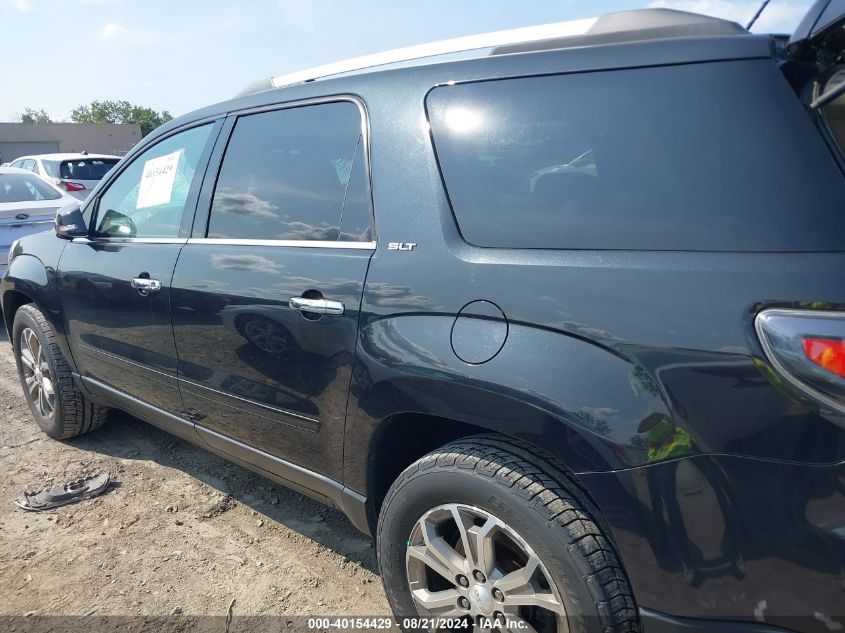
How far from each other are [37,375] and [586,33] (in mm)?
3722

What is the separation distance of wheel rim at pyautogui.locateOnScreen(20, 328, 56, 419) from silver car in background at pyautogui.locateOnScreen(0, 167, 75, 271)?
3035 mm

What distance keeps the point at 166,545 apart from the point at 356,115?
6.51ft

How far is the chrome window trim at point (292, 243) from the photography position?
217cm

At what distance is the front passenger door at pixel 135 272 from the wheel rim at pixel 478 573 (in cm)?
148

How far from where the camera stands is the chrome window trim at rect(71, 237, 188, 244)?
2.90 metres

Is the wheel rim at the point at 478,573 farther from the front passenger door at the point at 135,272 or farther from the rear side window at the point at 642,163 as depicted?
the front passenger door at the point at 135,272

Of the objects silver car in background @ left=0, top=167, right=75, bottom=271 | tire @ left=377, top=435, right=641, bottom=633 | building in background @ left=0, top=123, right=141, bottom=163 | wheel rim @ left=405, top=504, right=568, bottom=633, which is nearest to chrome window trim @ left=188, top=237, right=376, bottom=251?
tire @ left=377, top=435, right=641, bottom=633

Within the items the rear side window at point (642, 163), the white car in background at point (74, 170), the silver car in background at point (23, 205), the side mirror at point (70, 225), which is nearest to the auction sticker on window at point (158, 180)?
the side mirror at point (70, 225)

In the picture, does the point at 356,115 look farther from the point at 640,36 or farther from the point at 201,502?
the point at 201,502

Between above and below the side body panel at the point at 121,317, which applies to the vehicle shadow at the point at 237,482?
below

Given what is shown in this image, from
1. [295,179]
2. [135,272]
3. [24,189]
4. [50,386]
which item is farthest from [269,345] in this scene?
[24,189]

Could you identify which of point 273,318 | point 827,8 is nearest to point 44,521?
point 273,318

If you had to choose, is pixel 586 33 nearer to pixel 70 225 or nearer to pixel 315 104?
pixel 315 104

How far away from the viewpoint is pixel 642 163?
163 cm
